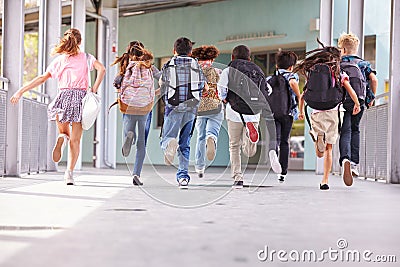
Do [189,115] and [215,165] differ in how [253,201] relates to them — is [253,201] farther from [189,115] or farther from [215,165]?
[215,165]

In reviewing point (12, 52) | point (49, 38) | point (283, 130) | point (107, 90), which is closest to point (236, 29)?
point (107, 90)

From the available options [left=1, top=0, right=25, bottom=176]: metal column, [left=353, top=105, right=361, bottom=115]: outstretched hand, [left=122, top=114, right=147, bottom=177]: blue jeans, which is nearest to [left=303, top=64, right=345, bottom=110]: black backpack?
[left=353, top=105, right=361, bottom=115]: outstretched hand

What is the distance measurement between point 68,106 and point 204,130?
199cm

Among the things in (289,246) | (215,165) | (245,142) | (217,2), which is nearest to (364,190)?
(245,142)

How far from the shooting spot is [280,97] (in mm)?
7438

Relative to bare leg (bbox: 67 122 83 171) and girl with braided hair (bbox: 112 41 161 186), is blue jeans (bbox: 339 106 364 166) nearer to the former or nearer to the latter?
girl with braided hair (bbox: 112 41 161 186)

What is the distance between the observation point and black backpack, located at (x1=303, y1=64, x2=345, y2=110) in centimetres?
679

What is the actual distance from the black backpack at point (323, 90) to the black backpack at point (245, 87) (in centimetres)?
48

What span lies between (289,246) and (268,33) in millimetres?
13104

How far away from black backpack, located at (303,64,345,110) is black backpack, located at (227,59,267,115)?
1.59 feet

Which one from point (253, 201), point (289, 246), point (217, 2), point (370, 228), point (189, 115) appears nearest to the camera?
point (289, 246)

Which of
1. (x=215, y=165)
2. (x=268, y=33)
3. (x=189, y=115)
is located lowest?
(x=215, y=165)

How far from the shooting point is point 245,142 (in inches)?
274

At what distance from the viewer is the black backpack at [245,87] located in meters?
6.64
